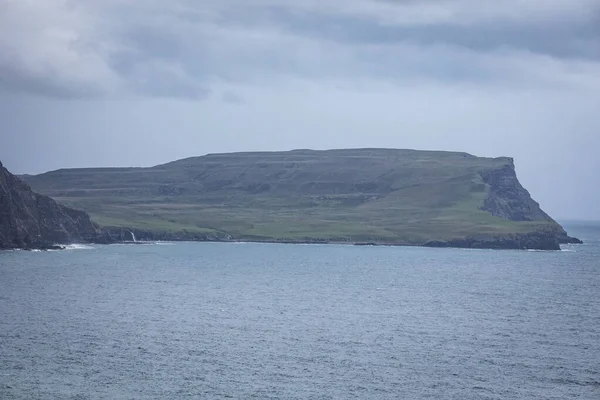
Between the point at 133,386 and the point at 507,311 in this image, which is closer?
the point at 133,386

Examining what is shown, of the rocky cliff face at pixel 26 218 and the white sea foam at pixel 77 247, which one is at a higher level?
the rocky cliff face at pixel 26 218

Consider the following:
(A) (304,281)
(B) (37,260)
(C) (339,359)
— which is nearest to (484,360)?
(C) (339,359)

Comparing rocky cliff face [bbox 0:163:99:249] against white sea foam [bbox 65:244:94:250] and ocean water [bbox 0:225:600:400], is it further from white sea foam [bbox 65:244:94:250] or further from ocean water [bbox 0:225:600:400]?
ocean water [bbox 0:225:600:400]

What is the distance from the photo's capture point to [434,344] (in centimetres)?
7681

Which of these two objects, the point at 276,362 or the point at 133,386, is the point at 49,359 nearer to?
the point at 133,386

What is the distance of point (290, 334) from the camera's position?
80.2 m

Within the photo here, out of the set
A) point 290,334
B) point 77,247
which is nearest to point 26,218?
point 77,247

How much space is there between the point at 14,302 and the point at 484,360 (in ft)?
163

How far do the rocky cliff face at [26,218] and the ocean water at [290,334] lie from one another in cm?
2071

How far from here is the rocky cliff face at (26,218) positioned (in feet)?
545

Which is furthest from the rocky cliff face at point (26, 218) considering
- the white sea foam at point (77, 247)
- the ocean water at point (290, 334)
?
the ocean water at point (290, 334)

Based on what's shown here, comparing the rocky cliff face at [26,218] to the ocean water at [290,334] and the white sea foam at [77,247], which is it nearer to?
the white sea foam at [77,247]

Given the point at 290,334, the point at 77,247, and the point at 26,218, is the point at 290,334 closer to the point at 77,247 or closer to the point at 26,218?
the point at 26,218

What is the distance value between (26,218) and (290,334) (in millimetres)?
108523
